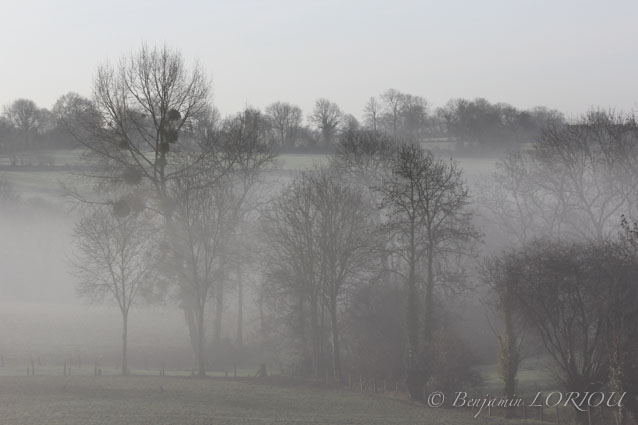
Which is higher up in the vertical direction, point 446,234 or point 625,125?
point 625,125

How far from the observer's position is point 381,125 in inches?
3558

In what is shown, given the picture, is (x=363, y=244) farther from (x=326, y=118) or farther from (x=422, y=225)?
(x=326, y=118)

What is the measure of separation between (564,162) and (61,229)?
53.9 metres

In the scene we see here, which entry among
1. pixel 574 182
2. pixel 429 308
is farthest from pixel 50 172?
pixel 429 308

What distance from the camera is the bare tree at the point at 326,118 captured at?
90.3m

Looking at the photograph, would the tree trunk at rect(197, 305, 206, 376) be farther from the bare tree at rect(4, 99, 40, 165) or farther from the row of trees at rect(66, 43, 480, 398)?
the bare tree at rect(4, 99, 40, 165)

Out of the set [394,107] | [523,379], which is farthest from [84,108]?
[394,107]

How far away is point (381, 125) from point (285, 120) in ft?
42.8

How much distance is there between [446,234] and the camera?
3070cm

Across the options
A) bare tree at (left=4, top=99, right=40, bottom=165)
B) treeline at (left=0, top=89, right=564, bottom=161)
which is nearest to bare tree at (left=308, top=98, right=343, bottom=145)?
treeline at (left=0, top=89, right=564, bottom=161)

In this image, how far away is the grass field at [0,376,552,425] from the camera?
21734mm

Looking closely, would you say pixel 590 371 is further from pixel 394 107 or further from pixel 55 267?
pixel 394 107

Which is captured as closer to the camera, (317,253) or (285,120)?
(317,253)

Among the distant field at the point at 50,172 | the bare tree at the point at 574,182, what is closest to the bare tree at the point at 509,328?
the bare tree at the point at 574,182
